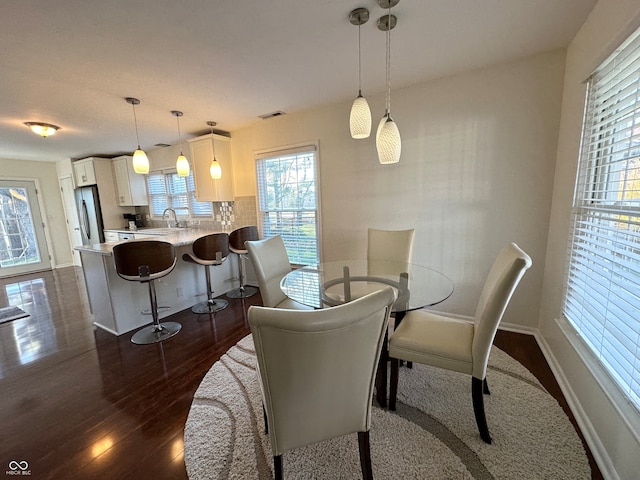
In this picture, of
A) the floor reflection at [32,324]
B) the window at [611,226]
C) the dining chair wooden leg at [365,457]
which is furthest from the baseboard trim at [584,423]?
the floor reflection at [32,324]

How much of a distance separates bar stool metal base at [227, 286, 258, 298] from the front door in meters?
5.12

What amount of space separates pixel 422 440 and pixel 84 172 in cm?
708

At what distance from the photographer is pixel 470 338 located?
1528 millimetres

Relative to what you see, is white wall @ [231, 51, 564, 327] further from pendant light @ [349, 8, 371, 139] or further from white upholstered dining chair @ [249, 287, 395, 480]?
white upholstered dining chair @ [249, 287, 395, 480]

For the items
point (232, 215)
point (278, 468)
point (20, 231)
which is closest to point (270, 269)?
point (278, 468)

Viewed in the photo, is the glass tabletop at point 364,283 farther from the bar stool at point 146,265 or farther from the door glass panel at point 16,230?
the door glass panel at point 16,230

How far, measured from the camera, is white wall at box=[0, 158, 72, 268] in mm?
5535

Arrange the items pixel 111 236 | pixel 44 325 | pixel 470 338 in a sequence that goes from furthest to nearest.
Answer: pixel 111 236 → pixel 44 325 → pixel 470 338

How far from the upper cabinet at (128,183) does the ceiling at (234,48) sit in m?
2.06

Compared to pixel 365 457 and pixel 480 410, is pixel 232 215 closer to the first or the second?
pixel 365 457

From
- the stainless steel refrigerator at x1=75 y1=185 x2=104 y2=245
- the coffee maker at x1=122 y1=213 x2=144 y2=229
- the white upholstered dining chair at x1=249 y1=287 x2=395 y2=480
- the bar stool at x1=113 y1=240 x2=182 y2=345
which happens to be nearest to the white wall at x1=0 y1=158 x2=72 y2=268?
the stainless steel refrigerator at x1=75 y1=185 x2=104 y2=245

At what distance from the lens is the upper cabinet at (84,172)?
5.17 meters

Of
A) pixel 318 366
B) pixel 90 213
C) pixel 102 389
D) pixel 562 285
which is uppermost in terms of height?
pixel 90 213

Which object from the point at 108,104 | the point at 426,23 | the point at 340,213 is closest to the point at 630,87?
the point at 426,23
